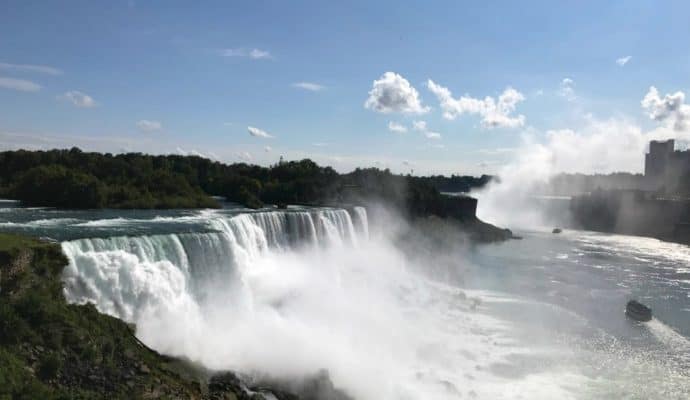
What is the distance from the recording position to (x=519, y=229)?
2375 inches

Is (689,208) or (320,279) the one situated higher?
(689,208)

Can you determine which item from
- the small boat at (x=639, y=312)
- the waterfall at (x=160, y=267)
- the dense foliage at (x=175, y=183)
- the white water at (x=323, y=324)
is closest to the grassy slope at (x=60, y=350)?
the waterfall at (x=160, y=267)

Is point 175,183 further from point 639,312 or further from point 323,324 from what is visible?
point 639,312

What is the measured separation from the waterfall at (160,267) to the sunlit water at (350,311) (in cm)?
4

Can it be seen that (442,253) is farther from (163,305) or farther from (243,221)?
(163,305)

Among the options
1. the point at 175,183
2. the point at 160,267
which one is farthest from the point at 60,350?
the point at 175,183

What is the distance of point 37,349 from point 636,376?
15.3m

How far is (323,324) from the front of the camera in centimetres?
1753

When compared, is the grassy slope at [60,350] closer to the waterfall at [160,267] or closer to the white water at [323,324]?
the waterfall at [160,267]

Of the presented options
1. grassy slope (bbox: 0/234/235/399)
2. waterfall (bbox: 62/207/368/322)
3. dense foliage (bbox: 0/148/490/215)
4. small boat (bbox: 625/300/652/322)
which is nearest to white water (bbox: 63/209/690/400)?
waterfall (bbox: 62/207/368/322)

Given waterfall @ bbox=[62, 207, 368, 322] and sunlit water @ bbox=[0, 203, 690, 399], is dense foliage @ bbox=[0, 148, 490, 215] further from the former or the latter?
waterfall @ bbox=[62, 207, 368, 322]

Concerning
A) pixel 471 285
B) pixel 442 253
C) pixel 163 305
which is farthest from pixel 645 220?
pixel 163 305

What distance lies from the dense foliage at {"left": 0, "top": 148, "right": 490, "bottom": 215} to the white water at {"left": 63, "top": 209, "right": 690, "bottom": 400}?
33.9ft

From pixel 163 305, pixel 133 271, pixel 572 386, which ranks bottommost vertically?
pixel 572 386
